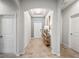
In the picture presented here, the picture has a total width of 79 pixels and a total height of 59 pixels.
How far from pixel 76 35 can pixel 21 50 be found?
3349 mm

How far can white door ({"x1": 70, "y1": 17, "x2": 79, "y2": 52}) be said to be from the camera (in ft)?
19.4

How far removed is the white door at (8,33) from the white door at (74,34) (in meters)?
3.59

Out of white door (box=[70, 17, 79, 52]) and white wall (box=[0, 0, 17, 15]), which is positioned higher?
white wall (box=[0, 0, 17, 15])

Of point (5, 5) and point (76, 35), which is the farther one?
point (76, 35)

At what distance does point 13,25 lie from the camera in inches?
210

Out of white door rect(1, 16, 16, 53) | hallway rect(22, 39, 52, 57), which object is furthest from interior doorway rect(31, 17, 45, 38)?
white door rect(1, 16, 16, 53)

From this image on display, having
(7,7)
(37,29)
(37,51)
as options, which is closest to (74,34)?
(37,51)

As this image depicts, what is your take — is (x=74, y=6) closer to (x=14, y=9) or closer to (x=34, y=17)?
(x=14, y=9)

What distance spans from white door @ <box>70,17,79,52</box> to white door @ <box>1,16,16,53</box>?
359 centimetres

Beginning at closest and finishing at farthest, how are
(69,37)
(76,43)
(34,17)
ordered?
(76,43), (69,37), (34,17)

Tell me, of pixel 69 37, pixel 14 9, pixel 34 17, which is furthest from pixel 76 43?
pixel 34 17

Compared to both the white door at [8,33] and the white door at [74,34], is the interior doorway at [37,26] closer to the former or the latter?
the white door at [74,34]

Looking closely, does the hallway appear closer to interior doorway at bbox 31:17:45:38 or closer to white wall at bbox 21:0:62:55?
white wall at bbox 21:0:62:55

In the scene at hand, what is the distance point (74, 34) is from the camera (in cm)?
632
